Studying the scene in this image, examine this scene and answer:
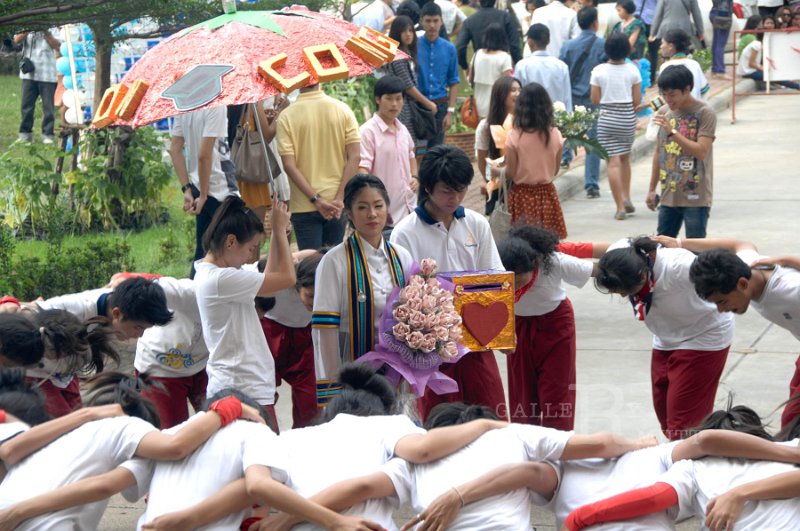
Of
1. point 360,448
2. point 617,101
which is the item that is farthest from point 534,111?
point 360,448

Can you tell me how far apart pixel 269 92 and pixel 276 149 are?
2.77 m

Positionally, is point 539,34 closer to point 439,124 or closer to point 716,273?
point 439,124

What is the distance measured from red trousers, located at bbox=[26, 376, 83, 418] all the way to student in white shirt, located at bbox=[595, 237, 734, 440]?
245 cm

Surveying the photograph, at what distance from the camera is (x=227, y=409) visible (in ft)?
14.2

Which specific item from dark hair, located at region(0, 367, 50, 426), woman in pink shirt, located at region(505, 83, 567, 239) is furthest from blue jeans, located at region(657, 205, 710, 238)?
dark hair, located at region(0, 367, 50, 426)

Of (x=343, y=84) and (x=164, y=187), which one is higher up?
(x=343, y=84)

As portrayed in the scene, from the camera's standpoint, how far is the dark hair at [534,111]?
7.48 m

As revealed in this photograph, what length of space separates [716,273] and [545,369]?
4.02 ft

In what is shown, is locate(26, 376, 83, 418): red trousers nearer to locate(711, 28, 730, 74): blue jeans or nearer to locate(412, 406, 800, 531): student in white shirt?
locate(412, 406, 800, 531): student in white shirt

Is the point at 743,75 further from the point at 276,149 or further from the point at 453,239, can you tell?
the point at 453,239

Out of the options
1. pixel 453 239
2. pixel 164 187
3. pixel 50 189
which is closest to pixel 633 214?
pixel 164 187

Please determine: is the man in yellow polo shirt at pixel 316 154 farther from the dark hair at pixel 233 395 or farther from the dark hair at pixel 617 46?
the dark hair at pixel 617 46

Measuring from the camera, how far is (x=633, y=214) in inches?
442

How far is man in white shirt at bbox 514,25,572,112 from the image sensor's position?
1062cm
